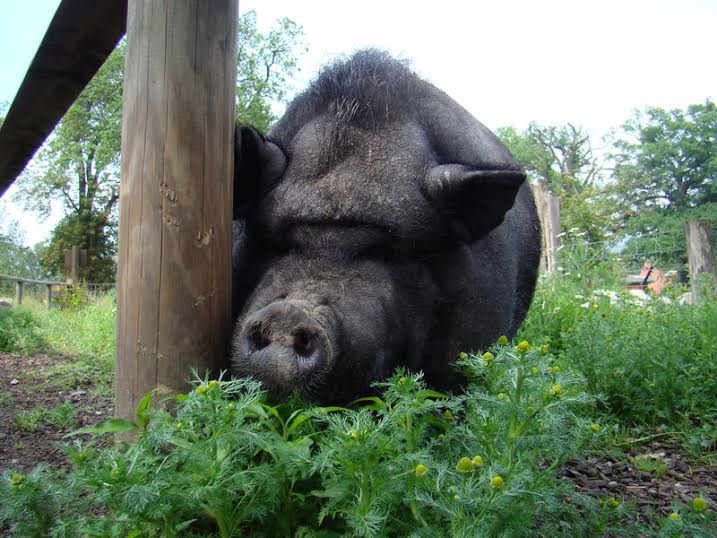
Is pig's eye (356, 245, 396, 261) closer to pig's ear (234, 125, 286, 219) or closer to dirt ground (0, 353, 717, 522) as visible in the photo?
pig's ear (234, 125, 286, 219)

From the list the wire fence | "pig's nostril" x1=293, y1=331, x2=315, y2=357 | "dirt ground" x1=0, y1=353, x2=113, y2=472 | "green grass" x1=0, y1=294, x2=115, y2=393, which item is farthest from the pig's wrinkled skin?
the wire fence

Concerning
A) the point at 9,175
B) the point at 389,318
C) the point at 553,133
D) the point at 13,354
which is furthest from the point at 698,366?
the point at 553,133

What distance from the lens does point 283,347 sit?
2.60 meters

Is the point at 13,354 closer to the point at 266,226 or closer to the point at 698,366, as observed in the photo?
the point at 266,226

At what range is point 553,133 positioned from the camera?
61.5m

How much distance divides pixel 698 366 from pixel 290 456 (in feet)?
11.5

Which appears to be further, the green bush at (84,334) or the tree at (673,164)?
the tree at (673,164)

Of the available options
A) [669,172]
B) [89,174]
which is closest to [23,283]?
[89,174]

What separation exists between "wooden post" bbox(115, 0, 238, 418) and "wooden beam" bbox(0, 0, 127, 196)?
2.47 ft

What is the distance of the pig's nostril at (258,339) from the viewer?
268 cm

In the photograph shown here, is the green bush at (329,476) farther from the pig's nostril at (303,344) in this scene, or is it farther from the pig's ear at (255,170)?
the pig's ear at (255,170)

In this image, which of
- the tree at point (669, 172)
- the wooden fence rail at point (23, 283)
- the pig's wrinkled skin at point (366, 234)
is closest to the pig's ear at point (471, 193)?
the pig's wrinkled skin at point (366, 234)

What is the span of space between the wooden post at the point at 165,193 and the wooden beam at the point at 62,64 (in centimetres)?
75

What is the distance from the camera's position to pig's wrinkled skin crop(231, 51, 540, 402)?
9.20 feet
